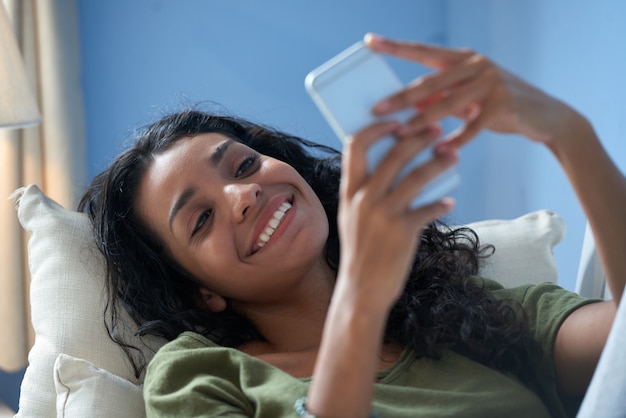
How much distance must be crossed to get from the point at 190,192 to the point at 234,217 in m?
0.10

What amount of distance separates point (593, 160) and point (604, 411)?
1.10 ft

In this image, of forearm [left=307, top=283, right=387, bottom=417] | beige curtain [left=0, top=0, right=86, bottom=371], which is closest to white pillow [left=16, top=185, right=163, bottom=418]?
beige curtain [left=0, top=0, right=86, bottom=371]

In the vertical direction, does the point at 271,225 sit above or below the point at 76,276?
above

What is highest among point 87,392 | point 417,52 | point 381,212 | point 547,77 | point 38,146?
point 417,52

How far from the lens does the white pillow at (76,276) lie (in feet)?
4.87

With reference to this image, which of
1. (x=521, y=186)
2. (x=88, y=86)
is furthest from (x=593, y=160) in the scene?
(x=88, y=86)

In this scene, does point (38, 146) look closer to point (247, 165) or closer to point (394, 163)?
point (247, 165)

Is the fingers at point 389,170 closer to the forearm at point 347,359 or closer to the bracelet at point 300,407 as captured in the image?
the forearm at point 347,359

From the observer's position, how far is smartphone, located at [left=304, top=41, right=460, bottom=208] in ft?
2.81

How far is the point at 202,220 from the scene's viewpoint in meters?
1.41

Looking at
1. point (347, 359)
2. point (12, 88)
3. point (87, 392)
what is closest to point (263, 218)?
point (87, 392)

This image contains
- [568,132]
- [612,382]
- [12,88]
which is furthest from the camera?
[12,88]

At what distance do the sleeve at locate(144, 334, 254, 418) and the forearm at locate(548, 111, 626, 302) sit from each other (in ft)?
1.65

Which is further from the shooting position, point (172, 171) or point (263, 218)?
point (172, 171)
